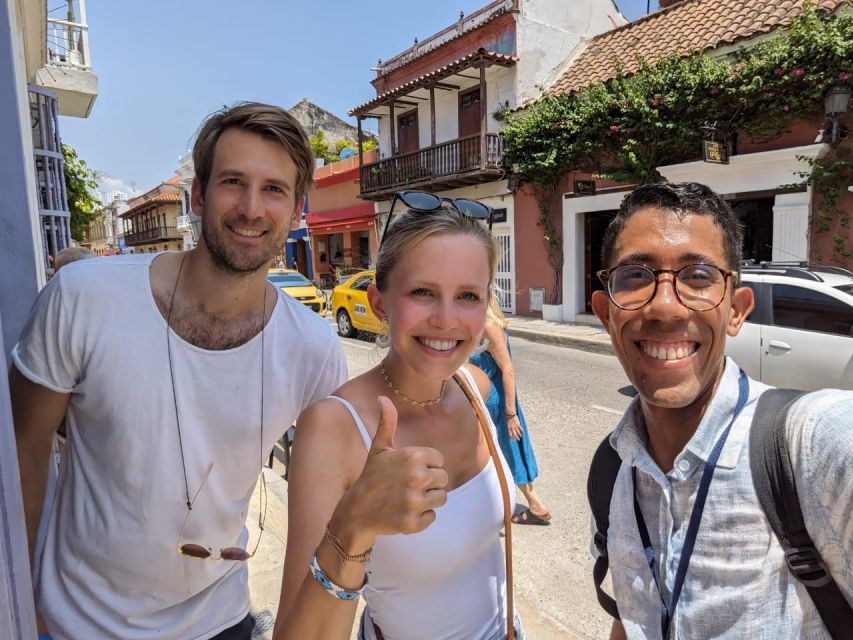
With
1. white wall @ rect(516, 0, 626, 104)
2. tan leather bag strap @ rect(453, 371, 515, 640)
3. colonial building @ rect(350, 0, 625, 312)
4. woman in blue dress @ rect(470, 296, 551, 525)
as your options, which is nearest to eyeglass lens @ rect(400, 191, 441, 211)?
tan leather bag strap @ rect(453, 371, 515, 640)

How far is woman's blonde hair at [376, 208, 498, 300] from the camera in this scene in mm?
1546

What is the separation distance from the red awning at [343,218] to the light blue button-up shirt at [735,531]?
18.9 m

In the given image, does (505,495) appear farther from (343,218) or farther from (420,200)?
(343,218)

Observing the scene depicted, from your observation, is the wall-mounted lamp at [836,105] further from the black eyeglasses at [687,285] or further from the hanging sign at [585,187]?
the black eyeglasses at [687,285]

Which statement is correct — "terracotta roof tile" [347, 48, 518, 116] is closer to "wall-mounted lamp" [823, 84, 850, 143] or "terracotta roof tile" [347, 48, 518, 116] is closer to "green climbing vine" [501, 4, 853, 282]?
"green climbing vine" [501, 4, 853, 282]

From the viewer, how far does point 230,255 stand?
158 centimetres

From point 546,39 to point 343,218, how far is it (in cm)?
1026

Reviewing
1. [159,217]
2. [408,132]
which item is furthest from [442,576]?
[159,217]

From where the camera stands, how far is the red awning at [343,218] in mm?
19938


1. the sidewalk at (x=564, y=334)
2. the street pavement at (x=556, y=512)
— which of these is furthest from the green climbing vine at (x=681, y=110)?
the street pavement at (x=556, y=512)

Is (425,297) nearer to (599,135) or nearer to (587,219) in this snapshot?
(599,135)

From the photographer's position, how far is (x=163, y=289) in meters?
1.58

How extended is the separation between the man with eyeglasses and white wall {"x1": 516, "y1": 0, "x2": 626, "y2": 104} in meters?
14.3

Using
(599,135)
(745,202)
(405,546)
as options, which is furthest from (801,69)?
(405,546)
